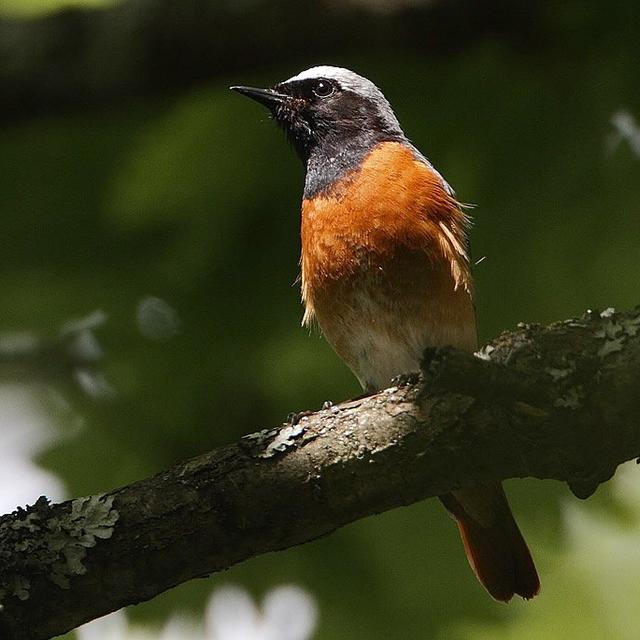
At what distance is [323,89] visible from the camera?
6492mm

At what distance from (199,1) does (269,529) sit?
103 inches

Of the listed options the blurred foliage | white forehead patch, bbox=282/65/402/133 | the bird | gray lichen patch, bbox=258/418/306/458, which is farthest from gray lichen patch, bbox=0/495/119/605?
white forehead patch, bbox=282/65/402/133

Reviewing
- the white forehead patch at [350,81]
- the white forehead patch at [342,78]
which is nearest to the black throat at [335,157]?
the white forehead patch at [350,81]

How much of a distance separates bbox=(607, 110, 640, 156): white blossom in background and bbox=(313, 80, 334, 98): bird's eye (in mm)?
2164

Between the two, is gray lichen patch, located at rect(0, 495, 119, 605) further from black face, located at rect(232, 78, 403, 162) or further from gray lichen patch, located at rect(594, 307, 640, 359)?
black face, located at rect(232, 78, 403, 162)

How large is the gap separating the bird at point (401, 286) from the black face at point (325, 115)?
440 mm

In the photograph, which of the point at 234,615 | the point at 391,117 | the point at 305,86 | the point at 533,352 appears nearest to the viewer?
the point at 533,352

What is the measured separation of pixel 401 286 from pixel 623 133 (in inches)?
50.0

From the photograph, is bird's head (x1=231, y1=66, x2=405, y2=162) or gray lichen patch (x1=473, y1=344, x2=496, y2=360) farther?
bird's head (x1=231, y1=66, x2=405, y2=162)

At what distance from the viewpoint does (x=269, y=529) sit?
3.20m

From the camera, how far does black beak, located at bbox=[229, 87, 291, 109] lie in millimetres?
5325

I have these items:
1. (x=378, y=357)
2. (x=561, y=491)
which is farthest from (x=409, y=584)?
(x=378, y=357)

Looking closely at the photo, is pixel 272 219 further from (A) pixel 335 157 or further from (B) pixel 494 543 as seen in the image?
(B) pixel 494 543

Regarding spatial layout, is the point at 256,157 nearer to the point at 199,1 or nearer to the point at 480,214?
the point at 199,1
